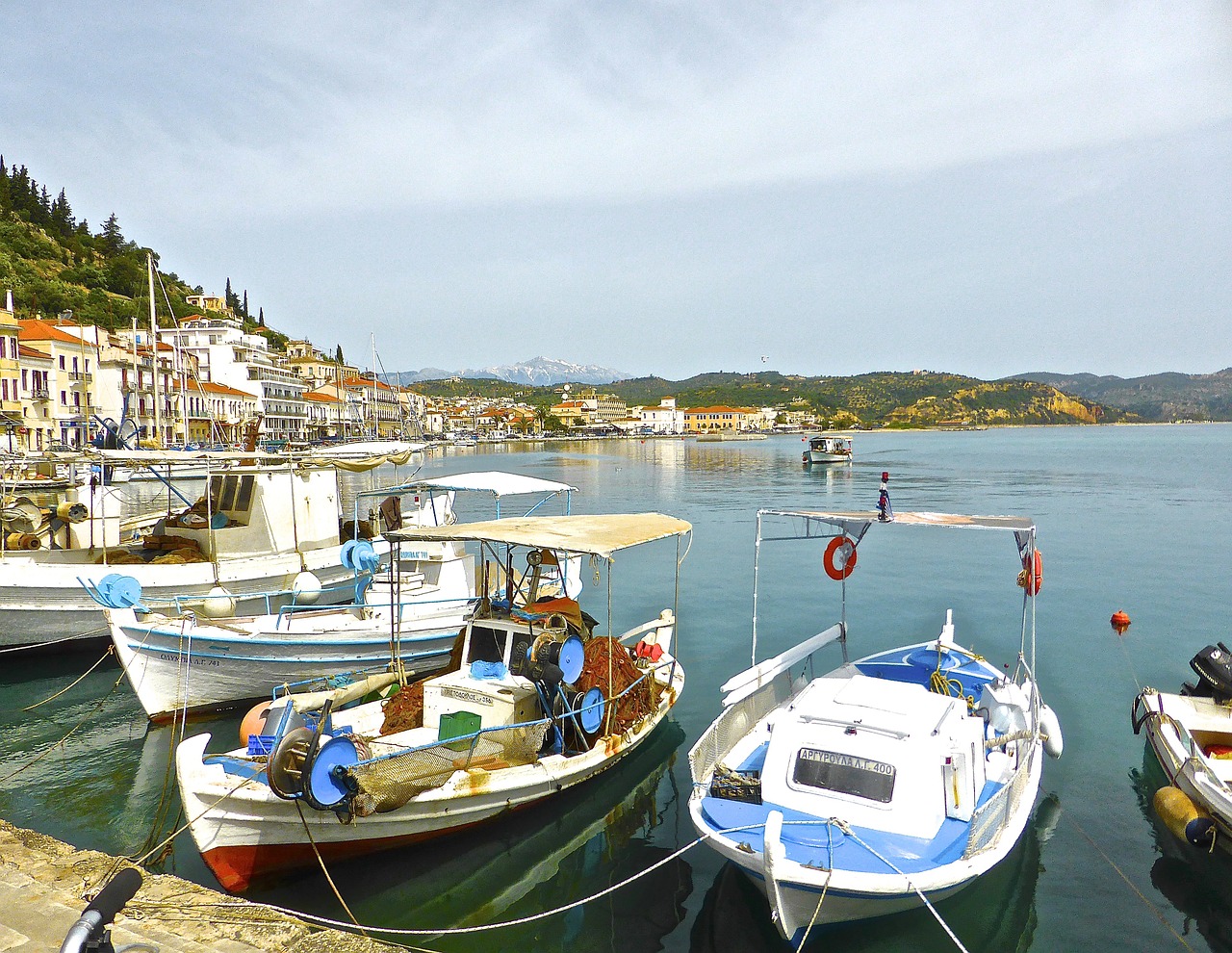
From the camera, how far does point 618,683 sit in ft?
36.5

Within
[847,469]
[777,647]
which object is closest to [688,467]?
[847,469]

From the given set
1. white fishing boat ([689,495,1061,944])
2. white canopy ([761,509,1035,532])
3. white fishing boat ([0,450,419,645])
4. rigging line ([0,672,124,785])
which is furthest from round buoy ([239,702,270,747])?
white canopy ([761,509,1035,532])

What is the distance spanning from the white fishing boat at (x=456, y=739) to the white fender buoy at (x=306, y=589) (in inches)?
216

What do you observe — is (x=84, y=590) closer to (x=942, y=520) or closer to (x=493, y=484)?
(x=493, y=484)

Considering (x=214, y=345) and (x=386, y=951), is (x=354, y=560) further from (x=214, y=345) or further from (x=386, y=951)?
(x=214, y=345)

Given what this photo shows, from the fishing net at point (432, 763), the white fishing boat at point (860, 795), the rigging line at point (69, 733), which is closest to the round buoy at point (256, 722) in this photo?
the fishing net at point (432, 763)

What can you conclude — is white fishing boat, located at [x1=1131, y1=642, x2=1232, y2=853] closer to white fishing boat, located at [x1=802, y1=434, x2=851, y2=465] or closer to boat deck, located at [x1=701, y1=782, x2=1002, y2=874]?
boat deck, located at [x1=701, y1=782, x2=1002, y2=874]

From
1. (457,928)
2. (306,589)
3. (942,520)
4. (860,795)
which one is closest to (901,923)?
(860,795)

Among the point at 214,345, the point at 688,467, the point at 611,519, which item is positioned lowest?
the point at 688,467

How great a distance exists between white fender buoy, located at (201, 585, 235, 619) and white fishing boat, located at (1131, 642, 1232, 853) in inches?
597

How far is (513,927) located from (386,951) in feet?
6.37

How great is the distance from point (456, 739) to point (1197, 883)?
8532 millimetres

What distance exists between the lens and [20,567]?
15289 millimetres

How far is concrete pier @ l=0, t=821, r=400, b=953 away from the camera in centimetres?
597
